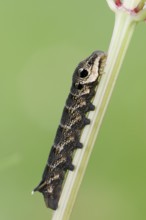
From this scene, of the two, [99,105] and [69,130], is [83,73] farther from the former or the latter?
[99,105]

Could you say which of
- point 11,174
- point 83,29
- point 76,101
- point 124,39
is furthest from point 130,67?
point 124,39

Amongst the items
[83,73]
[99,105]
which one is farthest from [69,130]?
[99,105]

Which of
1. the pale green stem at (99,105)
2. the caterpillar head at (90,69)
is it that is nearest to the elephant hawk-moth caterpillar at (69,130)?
the caterpillar head at (90,69)

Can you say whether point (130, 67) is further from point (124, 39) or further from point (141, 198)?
point (124, 39)

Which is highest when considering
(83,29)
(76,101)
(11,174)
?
(83,29)

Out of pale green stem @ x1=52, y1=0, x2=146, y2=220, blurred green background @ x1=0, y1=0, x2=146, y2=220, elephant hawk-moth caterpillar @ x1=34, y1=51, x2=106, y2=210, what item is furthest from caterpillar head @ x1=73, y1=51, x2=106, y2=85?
blurred green background @ x1=0, y1=0, x2=146, y2=220

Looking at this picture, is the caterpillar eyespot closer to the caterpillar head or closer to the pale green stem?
the caterpillar head
